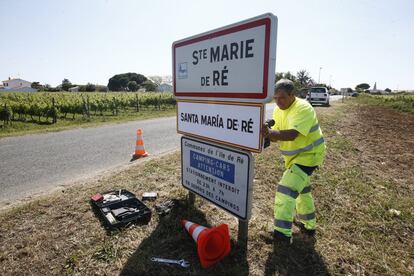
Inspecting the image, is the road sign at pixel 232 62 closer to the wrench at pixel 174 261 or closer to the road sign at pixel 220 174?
the road sign at pixel 220 174

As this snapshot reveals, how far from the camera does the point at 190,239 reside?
9.00 feet

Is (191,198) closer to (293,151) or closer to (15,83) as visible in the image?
(293,151)

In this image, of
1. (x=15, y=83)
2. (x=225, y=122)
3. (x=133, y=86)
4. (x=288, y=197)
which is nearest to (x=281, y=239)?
(x=288, y=197)

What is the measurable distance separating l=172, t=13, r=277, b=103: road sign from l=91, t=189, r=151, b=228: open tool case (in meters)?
1.50

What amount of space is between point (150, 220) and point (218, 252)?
3.32ft

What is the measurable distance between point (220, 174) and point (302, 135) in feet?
3.30

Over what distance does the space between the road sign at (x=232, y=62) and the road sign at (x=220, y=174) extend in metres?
0.55

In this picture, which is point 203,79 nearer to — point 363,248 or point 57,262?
point 57,262

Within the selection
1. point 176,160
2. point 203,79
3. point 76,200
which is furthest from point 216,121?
point 176,160

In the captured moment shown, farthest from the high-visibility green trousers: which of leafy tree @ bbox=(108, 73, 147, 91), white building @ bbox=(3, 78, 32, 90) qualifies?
white building @ bbox=(3, 78, 32, 90)

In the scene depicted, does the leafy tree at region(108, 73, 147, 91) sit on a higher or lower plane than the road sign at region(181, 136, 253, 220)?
higher

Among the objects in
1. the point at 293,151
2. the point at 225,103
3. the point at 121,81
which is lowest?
the point at 293,151

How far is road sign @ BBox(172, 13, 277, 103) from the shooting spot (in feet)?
6.85

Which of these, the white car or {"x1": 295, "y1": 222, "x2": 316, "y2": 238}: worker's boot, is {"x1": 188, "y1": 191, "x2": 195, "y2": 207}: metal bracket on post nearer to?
{"x1": 295, "y1": 222, "x2": 316, "y2": 238}: worker's boot
